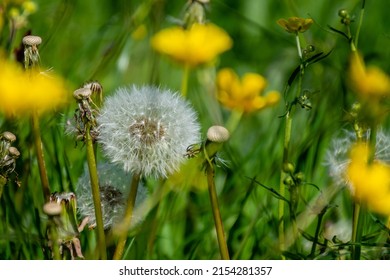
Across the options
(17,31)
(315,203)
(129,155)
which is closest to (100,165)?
(129,155)

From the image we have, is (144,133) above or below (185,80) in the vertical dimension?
below

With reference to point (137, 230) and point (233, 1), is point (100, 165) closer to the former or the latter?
point (137, 230)

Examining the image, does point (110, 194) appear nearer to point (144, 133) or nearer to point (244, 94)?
point (144, 133)

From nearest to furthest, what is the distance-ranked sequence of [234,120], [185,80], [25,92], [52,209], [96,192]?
[52,209] < [96,192] < [25,92] < [185,80] < [234,120]

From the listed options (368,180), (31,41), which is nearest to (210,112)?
(368,180)

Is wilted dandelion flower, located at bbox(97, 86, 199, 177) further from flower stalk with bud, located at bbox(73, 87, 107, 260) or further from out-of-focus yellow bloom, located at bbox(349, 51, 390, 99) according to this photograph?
out-of-focus yellow bloom, located at bbox(349, 51, 390, 99)
